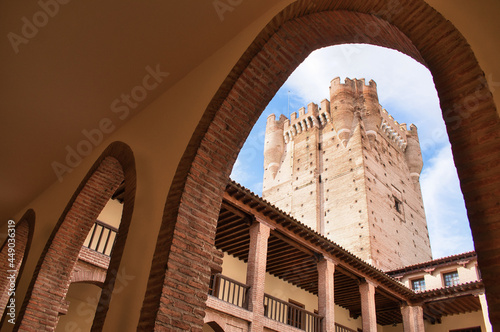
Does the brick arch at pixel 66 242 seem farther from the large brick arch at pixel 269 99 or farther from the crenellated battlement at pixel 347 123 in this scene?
the crenellated battlement at pixel 347 123

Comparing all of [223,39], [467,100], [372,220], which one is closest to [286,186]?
[372,220]

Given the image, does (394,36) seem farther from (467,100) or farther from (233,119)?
(233,119)

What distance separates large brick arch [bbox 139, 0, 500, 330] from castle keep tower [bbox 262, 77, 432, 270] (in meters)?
17.4

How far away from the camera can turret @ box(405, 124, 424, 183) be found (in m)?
27.5

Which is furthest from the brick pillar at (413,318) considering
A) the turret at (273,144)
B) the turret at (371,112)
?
the turret at (273,144)

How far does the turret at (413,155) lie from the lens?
27516 mm

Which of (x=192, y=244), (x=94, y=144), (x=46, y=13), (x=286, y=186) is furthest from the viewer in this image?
(x=286, y=186)

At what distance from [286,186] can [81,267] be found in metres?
19.0

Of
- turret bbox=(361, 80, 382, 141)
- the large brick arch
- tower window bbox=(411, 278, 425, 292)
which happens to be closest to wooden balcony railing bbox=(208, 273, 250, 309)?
the large brick arch

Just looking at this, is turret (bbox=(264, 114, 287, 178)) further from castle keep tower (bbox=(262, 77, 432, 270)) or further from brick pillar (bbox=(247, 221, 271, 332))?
brick pillar (bbox=(247, 221, 271, 332))

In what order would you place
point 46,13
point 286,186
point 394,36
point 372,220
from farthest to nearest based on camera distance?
point 286,186, point 372,220, point 46,13, point 394,36

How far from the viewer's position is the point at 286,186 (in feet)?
86.6

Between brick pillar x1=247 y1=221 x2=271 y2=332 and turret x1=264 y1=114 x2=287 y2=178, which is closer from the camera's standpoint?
brick pillar x1=247 y1=221 x2=271 y2=332

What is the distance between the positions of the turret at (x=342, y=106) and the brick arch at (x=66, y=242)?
20.5 m
